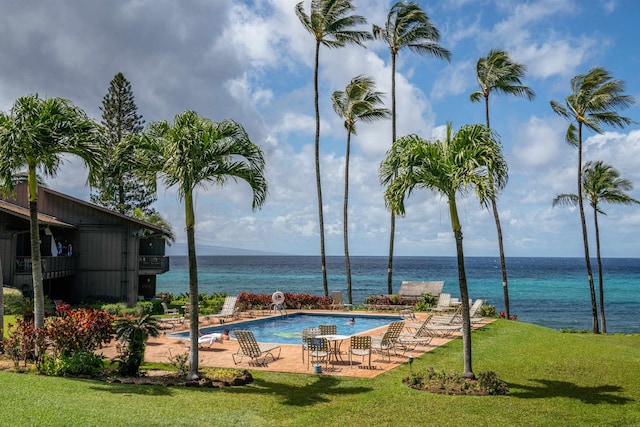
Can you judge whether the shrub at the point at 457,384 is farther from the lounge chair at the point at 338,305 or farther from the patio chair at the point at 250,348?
the lounge chair at the point at 338,305

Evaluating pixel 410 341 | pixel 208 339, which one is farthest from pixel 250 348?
pixel 410 341

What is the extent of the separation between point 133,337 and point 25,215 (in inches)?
508

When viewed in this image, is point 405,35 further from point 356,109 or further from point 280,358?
point 280,358

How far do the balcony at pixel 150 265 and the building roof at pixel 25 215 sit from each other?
12.7ft

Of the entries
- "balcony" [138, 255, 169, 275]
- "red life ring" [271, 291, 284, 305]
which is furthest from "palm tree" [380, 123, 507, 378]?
"balcony" [138, 255, 169, 275]

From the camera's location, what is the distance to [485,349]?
15.7 metres

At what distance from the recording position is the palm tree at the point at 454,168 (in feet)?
36.5

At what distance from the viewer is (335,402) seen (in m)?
10.1

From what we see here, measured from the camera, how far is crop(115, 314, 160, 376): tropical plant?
37.6 ft

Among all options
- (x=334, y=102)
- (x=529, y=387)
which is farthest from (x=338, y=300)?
(x=529, y=387)

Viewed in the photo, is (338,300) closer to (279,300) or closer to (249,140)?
(279,300)

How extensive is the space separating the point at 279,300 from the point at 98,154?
1386cm

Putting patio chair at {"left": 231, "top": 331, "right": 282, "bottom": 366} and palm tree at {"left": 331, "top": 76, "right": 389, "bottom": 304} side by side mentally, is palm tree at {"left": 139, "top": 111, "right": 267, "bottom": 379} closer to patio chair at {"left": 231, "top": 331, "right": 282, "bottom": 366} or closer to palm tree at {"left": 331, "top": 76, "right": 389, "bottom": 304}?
patio chair at {"left": 231, "top": 331, "right": 282, "bottom": 366}

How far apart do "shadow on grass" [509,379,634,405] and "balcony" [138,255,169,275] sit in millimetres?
20616
